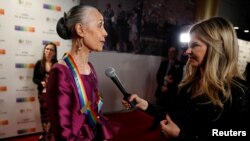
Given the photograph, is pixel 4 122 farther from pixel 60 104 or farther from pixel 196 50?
pixel 196 50

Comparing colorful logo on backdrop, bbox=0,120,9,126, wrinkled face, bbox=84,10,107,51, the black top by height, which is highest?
wrinkled face, bbox=84,10,107,51

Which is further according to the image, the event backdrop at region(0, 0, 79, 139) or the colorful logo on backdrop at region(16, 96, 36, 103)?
the colorful logo on backdrop at region(16, 96, 36, 103)

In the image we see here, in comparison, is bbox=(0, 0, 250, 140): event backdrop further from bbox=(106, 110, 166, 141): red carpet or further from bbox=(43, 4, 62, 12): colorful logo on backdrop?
bbox=(106, 110, 166, 141): red carpet

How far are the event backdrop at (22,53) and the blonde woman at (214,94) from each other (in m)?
2.65

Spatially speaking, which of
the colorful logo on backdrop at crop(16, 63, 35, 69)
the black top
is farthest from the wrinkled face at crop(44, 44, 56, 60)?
the black top

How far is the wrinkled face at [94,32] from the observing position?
121cm

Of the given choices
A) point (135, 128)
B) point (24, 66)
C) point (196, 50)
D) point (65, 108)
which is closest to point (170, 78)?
point (135, 128)

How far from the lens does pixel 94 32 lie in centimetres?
122

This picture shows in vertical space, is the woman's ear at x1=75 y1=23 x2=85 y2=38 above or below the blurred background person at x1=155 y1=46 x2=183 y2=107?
above

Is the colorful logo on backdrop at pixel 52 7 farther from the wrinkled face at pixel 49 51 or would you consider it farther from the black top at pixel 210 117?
the black top at pixel 210 117

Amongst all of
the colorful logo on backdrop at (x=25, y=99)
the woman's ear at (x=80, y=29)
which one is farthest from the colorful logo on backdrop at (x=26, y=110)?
the woman's ear at (x=80, y=29)

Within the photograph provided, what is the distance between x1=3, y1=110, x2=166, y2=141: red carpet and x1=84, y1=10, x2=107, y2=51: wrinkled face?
7.02ft

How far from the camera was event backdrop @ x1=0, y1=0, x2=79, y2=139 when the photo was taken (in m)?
3.02

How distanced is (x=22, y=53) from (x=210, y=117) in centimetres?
285
